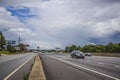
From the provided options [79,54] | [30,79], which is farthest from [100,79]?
[79,54]

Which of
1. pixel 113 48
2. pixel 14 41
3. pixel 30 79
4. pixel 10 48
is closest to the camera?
pixel 30 79

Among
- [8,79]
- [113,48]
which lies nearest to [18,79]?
[8,79]

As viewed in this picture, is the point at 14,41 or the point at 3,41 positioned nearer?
the point at 3,41

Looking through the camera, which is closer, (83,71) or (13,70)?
(83,71)

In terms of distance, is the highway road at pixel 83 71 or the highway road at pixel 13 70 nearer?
the highway road at pixel 83 71

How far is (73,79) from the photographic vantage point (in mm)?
14148

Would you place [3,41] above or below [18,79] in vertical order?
above

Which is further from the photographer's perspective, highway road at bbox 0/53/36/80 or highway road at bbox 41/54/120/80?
highway road at bbox 0/53/36/80

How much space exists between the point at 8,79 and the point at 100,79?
5.18 metres

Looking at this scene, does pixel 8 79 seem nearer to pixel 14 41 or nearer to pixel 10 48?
pixel 10 48

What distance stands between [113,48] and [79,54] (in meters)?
80.3

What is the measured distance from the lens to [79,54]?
178 ft

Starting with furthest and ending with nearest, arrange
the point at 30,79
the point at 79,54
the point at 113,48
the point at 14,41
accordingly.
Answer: the point at 14,41 < the point at 113,48 < the point at 79,54 < the point at 30,79

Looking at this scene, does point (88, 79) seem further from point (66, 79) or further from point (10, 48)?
point (10, 48)
